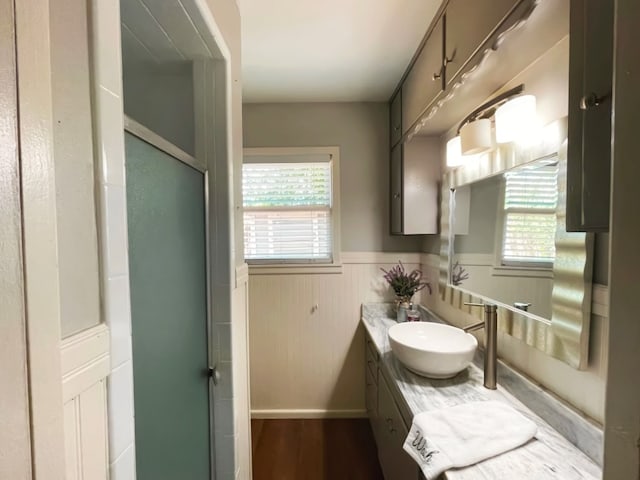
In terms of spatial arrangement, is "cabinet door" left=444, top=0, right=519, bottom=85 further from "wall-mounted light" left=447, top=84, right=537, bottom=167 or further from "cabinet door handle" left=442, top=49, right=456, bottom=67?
"wall-mounted light" left=447, top=84, right=537, bottom=167

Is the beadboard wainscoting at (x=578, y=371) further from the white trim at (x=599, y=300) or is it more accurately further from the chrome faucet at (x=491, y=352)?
the chrome faucet at (x=491, y=352)

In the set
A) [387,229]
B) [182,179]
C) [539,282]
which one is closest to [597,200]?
[539,282]

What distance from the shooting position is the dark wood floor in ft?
6.05

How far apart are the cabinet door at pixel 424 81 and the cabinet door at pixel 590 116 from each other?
28.4 inches

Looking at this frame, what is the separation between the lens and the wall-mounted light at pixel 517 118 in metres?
1.10

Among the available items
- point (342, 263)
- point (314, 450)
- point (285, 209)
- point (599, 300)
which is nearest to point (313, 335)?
point (342, 263)

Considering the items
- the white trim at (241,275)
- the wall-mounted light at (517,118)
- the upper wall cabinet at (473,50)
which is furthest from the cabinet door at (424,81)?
the white trim at (241,275)

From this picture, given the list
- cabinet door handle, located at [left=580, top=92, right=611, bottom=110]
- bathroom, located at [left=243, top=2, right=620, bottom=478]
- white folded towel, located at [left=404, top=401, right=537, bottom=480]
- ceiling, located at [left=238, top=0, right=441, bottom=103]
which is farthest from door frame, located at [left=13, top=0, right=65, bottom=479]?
bathroom, located at [left=243, top=2, right=620, bottom=478]

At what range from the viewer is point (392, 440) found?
1.41m

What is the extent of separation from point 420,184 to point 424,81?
0.64 metres

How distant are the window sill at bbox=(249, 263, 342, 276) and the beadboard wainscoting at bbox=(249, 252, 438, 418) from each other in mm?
16

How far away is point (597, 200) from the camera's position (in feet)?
2.09

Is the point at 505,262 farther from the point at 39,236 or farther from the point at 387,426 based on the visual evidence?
the point at 39,236

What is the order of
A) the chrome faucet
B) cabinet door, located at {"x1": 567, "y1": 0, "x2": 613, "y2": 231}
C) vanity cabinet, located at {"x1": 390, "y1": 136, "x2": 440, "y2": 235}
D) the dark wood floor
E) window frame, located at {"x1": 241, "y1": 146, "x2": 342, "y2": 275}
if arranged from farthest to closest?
1. window frame, located at {"x1": 241, "y1": 146, "x2": 342, "y2": 275}
2. vanity cabinet, located at {"x1": 390, "y1": 136, "x2": 440, "y2": 235}
3. the dark wood floor
4. the chrome faucet
5. cabinet door, located at {"x1": 567, "y1": 0, "x2": 613, "y2": 231}
